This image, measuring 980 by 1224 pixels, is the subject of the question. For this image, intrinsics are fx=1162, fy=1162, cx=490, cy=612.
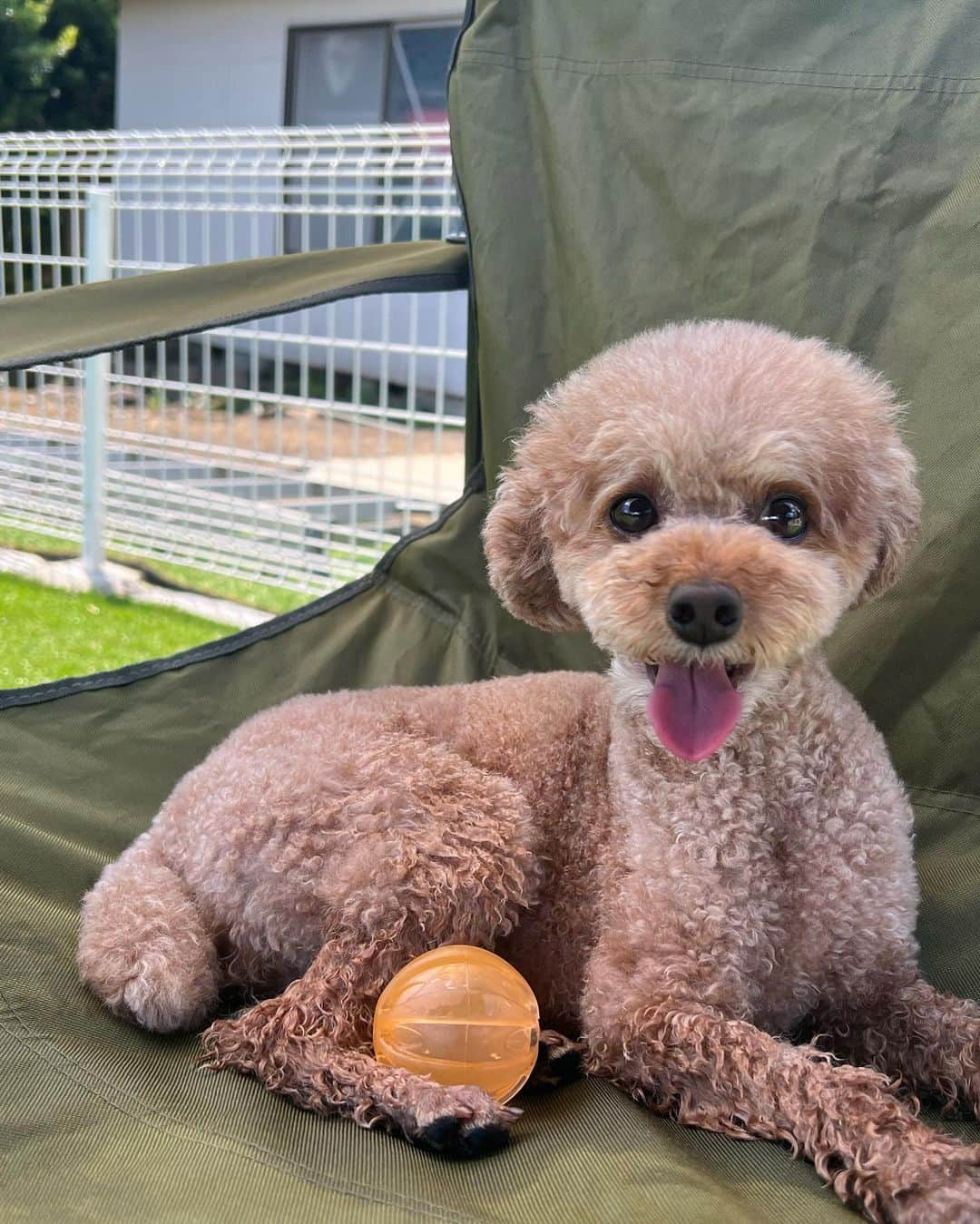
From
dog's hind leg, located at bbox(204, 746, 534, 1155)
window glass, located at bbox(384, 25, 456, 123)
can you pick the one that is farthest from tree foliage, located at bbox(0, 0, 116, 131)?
dog's hind leg, located at bbox(204, 746, 534, 1155)

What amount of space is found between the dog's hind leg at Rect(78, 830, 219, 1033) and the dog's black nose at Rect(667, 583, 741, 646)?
0.74 meters

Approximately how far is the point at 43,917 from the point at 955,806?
1.43m

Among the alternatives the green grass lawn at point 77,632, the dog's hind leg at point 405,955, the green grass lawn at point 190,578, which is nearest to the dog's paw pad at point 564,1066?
the dog's hind leg at point 405,955

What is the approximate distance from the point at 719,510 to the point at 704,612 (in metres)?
0.18

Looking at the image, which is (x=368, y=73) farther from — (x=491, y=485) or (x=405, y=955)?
(x=405, y=955)

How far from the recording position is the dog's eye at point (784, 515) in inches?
53.1

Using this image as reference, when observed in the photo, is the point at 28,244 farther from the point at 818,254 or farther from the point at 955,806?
the point at 955,806

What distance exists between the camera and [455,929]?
1.50 meters

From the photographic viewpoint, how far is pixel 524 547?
1.56 meters

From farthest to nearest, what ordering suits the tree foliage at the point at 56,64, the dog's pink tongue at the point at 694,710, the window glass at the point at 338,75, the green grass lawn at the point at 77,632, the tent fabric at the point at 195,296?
the tree foliage at the point at 56,64, the window glass at the point at 338,75, the green grass lawn at the point at 77,632, the tent fabric at the point at 195,296, the dog's pink tongue at the point at 694,710

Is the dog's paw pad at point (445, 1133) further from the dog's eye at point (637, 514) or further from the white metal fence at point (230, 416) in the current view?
the white metal fence at point (230, 416)

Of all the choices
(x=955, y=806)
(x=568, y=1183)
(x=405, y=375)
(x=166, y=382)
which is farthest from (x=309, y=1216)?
(x=166, y=382)

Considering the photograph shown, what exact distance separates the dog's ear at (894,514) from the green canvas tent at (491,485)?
43cm

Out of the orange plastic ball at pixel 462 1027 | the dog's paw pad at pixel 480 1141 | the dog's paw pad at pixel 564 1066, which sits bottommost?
the dog's paw pad at pixel 564 1066
